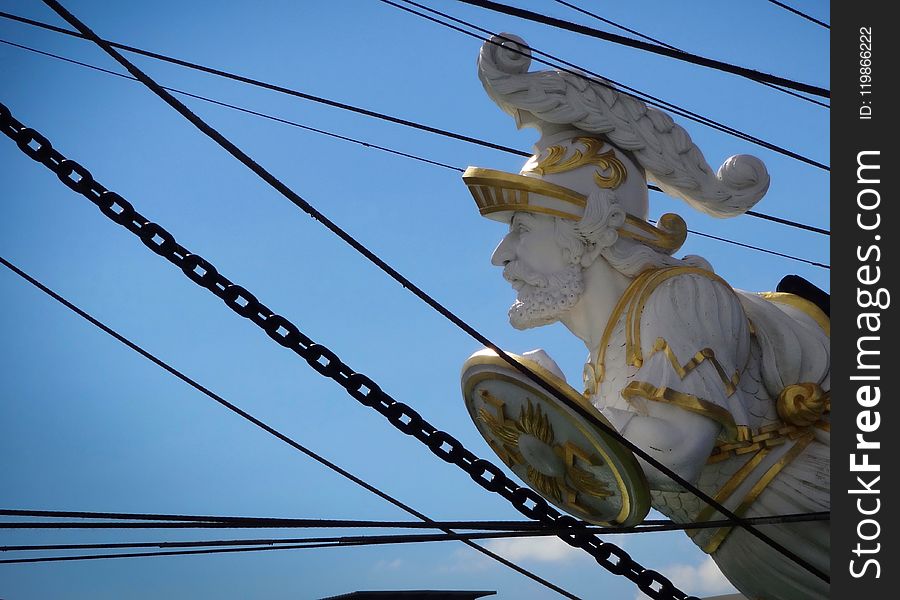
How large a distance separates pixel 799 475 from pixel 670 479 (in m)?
0.40

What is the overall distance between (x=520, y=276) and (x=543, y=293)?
8cm

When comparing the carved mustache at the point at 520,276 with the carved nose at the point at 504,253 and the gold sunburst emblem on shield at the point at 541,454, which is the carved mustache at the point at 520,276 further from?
the gold sunburst emblem on shield at the point at 541,454

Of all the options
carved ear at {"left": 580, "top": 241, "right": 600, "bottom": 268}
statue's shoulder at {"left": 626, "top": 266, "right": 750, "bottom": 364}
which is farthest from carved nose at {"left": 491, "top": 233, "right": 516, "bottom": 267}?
statue's shoulder at {"left": 626, "top": 266, "right": 750, "bottom": 364}

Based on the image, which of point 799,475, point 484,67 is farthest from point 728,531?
point 484,67

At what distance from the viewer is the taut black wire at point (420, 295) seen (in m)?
3.10

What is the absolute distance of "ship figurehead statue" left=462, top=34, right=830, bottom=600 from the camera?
3.58 metres

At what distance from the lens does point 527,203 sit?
3955 millimetres

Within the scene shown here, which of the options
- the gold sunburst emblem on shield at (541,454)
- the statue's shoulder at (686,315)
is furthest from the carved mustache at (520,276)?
the gold sunburst emblem on shield at (541,454)

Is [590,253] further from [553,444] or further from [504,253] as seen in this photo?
[553,444]

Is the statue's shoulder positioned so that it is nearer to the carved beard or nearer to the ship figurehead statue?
the ship figurehead statue
